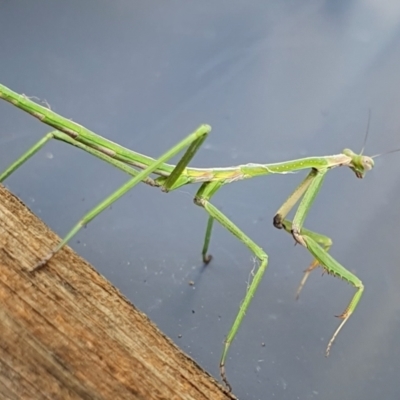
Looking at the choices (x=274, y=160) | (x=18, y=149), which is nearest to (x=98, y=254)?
(x=18, y=149)

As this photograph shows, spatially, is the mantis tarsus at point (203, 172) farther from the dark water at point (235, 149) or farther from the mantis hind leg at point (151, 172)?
the dark water at point (235, 149)

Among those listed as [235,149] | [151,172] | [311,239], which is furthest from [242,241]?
[235,149]

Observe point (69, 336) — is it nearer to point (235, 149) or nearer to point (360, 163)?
point (360, 163)

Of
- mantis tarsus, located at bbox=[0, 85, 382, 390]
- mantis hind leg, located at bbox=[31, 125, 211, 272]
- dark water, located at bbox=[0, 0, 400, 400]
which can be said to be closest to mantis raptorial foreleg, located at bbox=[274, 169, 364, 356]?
mantis tarsus, located at bbox=[0, 85, 382, 390]

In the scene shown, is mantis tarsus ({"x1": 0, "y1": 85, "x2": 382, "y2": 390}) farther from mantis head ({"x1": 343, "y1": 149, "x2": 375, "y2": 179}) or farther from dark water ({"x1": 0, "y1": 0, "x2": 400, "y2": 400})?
dark water ({"x1": 0, "y1": 0, "x2": 400, "y2": 400})

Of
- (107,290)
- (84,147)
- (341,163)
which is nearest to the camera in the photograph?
(107,290)

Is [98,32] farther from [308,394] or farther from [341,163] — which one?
[308,394]
